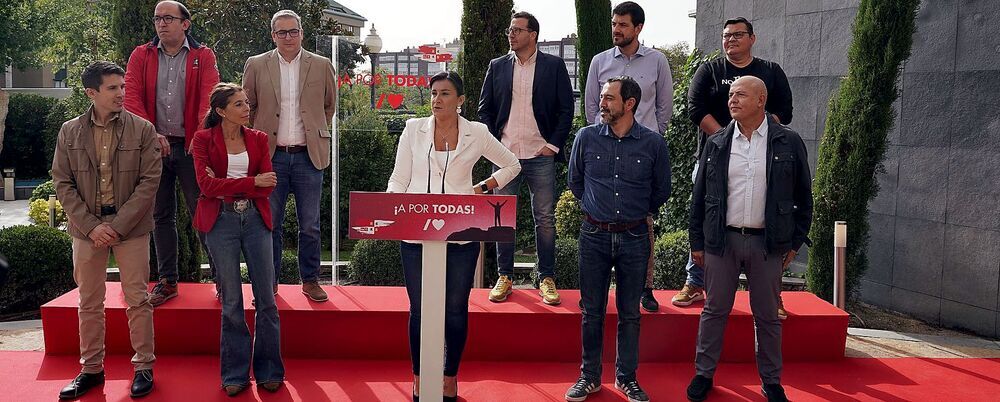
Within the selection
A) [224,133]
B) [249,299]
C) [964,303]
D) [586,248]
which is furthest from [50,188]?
[964,303]

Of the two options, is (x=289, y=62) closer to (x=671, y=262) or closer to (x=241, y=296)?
(x=241, y=296)

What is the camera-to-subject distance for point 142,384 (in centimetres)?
446

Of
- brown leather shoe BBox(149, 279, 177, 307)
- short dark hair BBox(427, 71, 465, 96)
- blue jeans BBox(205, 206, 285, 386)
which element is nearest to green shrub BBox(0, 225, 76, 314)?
brown leather shoe BBox(149, 279, 177, 307)

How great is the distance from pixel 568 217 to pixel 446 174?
5.93 m

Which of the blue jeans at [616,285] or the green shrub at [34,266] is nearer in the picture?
the blue jeans at [616,285]

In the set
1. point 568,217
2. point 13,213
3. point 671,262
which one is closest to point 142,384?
point 671,262

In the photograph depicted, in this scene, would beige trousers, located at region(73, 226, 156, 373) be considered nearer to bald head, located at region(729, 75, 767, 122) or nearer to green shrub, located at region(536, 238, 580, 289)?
bald head, located at region(729, 75, 767, 122)

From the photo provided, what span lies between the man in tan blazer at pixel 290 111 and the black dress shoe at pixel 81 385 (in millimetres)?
1155

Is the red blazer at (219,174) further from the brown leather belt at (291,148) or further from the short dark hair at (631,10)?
the short dark hair at (631,10)

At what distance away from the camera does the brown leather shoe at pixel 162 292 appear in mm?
5242

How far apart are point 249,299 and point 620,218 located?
2.52m

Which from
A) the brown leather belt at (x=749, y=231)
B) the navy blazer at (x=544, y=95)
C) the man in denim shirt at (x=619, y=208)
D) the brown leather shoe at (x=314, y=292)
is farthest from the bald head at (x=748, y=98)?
the brown leather shoe at (x=314, y=292)

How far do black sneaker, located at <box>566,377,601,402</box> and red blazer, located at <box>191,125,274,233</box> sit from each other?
1819 millimetres

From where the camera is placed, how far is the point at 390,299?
5.50 m
